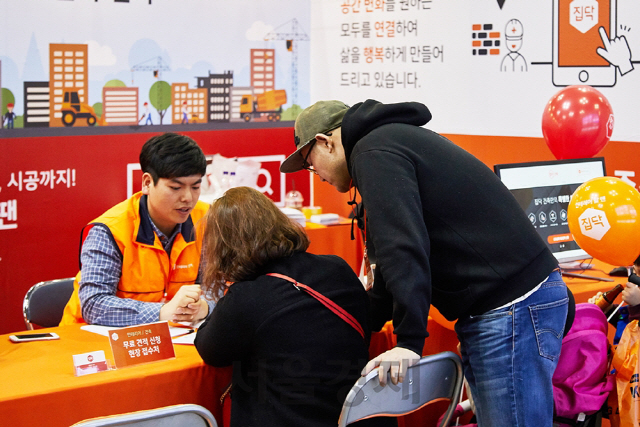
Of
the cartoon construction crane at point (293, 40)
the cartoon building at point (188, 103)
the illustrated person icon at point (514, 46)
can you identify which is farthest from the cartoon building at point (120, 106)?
the illustrated person icon at point (514, 46)

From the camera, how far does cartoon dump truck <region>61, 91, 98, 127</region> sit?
400cm

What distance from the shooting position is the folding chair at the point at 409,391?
148 cm

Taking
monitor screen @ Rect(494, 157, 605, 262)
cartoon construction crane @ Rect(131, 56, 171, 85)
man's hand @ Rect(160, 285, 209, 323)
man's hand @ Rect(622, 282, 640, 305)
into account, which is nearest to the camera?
man's hand @ Rect(622, 282, 640, 305)

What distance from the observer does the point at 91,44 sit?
4055 millimetres

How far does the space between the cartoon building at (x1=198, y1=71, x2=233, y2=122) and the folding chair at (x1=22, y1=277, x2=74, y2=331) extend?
2293 mm

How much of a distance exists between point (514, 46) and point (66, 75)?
2572 mm

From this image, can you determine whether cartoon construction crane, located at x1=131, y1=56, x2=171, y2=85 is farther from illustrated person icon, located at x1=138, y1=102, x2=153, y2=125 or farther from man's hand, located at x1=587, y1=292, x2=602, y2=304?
man's hand, located at x1=587, y1=292, x2=602, y2=304

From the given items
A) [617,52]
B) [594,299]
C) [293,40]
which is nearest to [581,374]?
[594,299]

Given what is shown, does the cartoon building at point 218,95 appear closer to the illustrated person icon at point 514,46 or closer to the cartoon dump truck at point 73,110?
the cartoon dump truck at point 73,110

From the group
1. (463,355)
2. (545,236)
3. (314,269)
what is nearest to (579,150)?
(545,236)

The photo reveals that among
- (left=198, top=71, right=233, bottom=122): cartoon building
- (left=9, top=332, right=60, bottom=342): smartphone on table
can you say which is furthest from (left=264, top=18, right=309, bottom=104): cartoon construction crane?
(left=9, top=332, right=60, bottom=342): smartphone on table

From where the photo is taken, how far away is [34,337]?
198cm

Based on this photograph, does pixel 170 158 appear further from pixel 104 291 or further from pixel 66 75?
pixel 66 75

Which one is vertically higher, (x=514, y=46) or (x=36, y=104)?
(x=514, y=46)
